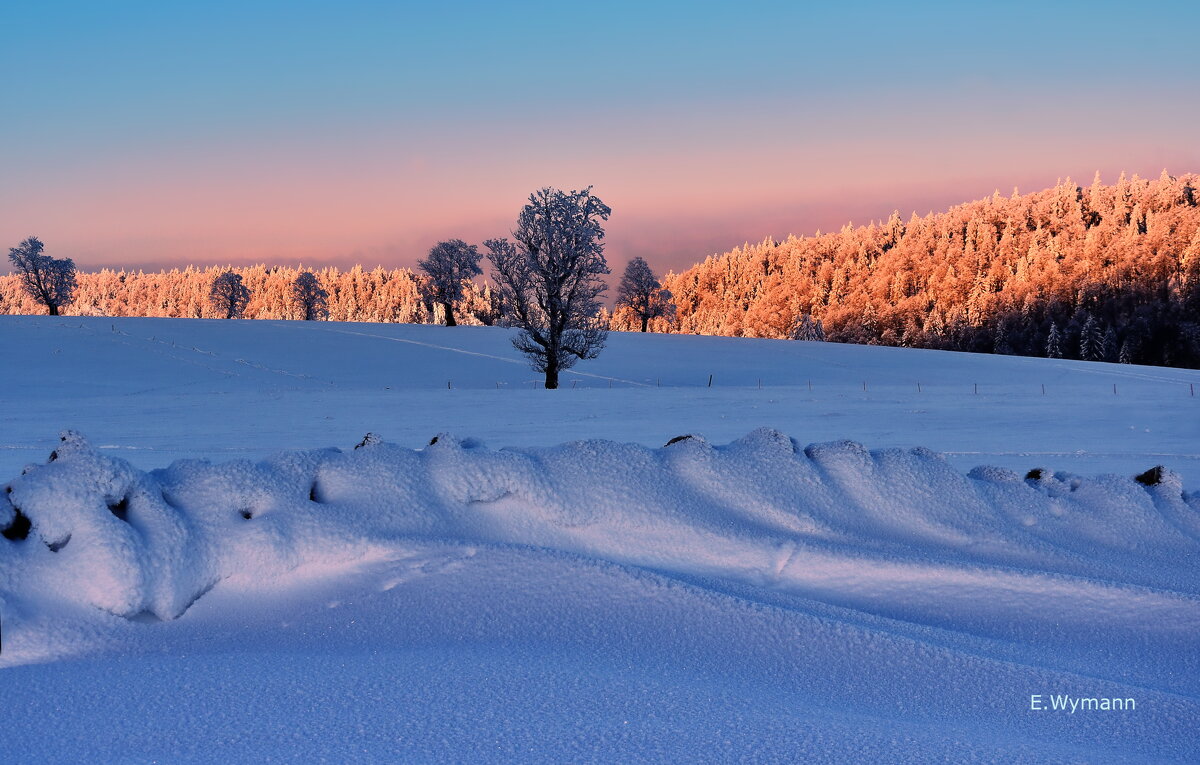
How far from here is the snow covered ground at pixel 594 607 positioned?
1919 mm

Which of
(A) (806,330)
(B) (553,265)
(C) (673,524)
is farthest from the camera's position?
(A) (806,330)

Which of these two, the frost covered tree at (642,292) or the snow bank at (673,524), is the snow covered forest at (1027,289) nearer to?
the frost covered tree at (642,292)

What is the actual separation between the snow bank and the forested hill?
342ft

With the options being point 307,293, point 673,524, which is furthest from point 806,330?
point 673,524

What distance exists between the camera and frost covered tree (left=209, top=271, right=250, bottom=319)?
97.0 m

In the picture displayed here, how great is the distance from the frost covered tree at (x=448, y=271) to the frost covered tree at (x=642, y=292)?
1737cm

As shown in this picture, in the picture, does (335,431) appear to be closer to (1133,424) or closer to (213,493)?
(213,493)

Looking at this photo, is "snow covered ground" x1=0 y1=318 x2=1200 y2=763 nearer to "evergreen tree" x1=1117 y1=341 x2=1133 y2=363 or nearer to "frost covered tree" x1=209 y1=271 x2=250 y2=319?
"evergreen tree" x1=1117 y1=341 x2=1133 y2=363

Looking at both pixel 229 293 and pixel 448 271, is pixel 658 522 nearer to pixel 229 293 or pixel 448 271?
pixel 448 271

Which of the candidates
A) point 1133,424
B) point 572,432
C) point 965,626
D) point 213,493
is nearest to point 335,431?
point 572,432

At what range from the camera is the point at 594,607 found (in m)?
2.62

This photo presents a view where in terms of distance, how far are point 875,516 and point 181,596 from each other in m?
2.51

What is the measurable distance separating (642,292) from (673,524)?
80.7 m

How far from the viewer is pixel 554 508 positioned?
3.19 meters
